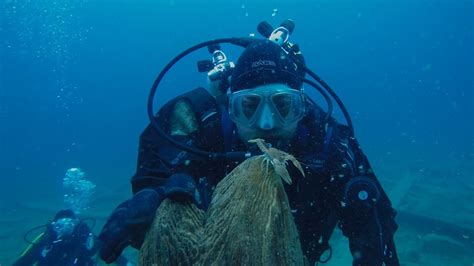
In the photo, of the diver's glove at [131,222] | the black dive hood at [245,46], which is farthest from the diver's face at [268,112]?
the diver's glove at [131,222]

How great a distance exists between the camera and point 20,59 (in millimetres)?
126812

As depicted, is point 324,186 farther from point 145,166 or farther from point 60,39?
point 60,39

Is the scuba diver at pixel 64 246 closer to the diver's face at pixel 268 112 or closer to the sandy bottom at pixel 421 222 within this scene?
the sandy bottom at pixel 421 222

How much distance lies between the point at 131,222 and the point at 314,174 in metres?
1.82

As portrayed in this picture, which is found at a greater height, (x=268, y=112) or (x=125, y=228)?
(x=268, y=112)

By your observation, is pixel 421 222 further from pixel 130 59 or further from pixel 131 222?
pixel 130 59

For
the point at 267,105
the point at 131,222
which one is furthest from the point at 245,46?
the point at 131,222

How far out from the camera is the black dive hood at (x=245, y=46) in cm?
283

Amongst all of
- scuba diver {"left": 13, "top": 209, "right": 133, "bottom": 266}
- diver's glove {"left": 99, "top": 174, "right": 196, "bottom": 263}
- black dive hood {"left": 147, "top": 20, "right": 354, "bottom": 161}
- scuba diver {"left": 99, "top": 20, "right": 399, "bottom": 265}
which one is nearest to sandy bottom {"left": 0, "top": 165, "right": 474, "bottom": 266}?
scuba diver {"left": 13, "top": 209, "right": 133, "bottom": 266}

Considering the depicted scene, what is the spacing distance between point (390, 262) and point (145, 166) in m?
2.01

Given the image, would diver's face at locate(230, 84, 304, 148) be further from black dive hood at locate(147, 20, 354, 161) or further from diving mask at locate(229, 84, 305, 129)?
black dive hood at locate(147, 20, 354, 161)

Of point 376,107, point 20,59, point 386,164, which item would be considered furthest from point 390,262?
point 20,59

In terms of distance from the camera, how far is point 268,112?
118 inches

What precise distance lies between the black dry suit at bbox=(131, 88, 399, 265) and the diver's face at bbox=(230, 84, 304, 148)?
220 mm
